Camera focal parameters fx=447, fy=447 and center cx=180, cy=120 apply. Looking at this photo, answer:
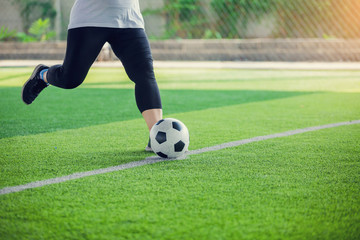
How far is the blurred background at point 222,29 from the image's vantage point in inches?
617

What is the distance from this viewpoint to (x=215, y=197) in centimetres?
247

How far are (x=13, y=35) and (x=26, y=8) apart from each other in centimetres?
162

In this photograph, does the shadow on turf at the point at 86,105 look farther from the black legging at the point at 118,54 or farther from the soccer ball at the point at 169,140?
the soccer ball at the point at 169,140

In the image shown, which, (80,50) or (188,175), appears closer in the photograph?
(188,175)

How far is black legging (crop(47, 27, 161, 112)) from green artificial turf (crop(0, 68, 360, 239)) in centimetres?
52

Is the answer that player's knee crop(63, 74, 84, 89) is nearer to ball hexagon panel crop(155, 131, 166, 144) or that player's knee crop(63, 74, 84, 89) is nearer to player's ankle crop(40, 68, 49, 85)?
player's ankle crop(40, 68, 49, 85)

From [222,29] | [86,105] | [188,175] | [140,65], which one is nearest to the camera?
[188,175]

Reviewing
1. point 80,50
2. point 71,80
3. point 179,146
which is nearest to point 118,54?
point 80,50

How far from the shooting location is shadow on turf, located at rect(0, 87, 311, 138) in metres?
4.92

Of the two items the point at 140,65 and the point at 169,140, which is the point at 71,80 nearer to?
the point at 140,65

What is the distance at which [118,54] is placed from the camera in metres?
3.70

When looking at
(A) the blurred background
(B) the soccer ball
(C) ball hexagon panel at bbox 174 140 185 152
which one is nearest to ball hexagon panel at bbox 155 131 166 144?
(B) the soccer ball

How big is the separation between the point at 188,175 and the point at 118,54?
132 centimetres

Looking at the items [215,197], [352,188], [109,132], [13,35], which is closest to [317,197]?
[352,188]
